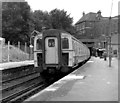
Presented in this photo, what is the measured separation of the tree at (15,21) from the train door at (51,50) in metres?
38.7

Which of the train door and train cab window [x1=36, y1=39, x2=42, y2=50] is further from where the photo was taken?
train cab window [x1=36, y1=39, x2=42, y2=50]

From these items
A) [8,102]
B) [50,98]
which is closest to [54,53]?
[8,102]

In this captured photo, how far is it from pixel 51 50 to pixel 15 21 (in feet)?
133

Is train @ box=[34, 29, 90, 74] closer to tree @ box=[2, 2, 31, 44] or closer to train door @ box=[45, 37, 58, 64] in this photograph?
train door @ box=[45, 37, 58, 64]

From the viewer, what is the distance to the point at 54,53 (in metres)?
18.3

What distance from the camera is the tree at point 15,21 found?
5684 centimetres

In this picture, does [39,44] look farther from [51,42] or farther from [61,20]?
[61,20]

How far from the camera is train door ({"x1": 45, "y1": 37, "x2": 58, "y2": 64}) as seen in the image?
18.2 meters

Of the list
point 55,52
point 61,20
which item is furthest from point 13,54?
point 61,20

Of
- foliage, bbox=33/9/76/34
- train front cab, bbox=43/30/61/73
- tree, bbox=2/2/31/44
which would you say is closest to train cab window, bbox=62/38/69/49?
train front cab, bbox=43/30/61/73

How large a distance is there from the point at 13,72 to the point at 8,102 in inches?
Result: 449

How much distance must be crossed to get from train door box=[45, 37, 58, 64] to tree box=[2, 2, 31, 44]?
38.7 m

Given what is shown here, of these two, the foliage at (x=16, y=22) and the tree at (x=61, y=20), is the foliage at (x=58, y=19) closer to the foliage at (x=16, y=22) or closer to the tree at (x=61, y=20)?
the tree at (x=61, y=20)

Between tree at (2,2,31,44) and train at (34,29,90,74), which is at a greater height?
tree at (2,2,31,44)
